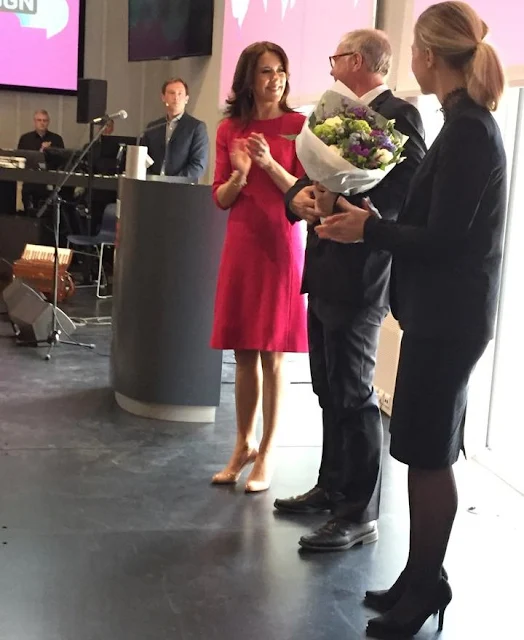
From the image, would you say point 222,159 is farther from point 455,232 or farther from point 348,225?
point 455,232

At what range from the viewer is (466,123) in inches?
76.6

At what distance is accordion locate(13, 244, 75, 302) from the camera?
647 centimetres

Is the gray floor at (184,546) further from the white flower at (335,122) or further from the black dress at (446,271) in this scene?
the white flower at (335,122)

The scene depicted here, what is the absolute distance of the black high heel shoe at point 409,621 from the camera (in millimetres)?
2184

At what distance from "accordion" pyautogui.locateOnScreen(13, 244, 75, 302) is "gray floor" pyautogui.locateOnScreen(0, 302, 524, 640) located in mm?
2582

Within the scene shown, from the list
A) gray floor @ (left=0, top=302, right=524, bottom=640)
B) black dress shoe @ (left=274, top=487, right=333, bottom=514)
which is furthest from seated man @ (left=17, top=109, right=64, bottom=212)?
black dress shoe @ (left=274, top=487, right=333, bottom=514)

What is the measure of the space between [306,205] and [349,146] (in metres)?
0.31

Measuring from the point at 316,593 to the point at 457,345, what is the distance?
2.78 ft

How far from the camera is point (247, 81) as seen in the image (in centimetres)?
294

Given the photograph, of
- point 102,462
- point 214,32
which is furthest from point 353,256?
point 214,32

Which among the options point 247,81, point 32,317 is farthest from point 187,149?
point 247,81

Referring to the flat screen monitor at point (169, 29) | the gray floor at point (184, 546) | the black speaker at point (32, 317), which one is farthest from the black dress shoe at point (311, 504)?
the flat screen monitor at point (169, 29)

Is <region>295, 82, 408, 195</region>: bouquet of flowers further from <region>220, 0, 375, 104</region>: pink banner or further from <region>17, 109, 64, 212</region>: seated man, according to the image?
<region>17, 109, 64, 212</region>: seated man

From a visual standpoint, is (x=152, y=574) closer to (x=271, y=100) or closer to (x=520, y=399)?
(x=271, y=100)
